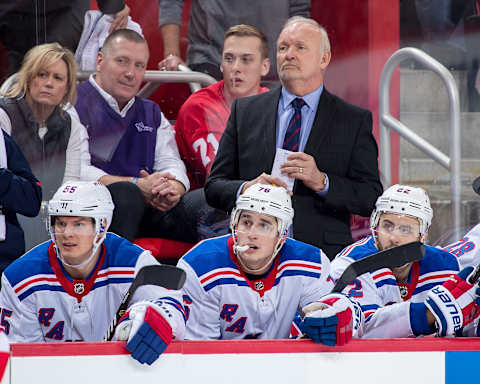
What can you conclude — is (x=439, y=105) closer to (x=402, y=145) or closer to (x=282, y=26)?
(x=402, y=145)

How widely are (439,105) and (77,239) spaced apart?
73.0 inches

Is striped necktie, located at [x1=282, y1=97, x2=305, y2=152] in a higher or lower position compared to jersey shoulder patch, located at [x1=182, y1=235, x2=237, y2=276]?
higher

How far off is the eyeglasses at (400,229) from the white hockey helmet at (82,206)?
2.99ft

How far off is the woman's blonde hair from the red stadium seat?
0.66 meters

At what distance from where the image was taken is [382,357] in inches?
73.4

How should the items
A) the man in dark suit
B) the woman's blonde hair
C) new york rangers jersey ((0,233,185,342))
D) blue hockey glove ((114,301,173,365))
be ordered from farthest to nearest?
the woman's blonde hair, the man in dark suit, new york rangers jersey ((0,233,185,342)), blue hockey glove ((114,301,173,365))

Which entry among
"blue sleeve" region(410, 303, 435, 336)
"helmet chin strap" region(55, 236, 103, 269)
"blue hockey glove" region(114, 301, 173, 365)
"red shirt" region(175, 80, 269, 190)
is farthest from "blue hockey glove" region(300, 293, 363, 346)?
"red shirt" region(175, 80, 269, 190)

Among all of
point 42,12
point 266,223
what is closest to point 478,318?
point 266,223

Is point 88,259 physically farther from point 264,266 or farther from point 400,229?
point 400,229

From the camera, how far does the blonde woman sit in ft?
9.78

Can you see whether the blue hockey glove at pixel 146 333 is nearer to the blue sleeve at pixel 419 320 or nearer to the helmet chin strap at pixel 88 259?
the helmet chin strap at pixel 88 259

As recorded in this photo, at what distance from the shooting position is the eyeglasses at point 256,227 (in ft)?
7.92

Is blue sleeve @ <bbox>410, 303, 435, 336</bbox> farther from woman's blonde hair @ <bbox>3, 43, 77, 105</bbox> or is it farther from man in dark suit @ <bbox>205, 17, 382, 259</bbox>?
woman's blonde hair @ <bbox>3, 43, 77, 105</bbox>

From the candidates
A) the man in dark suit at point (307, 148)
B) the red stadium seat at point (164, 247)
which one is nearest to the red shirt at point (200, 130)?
the man in dark suit at point (307, 148)
